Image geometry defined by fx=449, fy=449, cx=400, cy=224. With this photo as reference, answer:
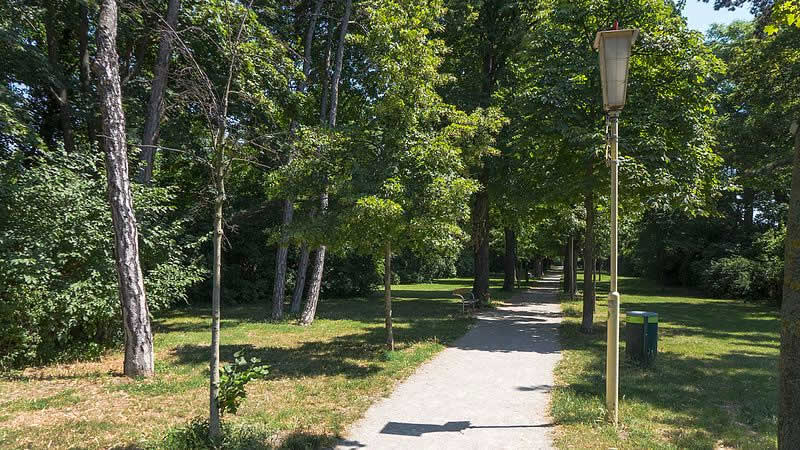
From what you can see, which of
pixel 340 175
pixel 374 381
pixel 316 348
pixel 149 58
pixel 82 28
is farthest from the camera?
pixel 149 58

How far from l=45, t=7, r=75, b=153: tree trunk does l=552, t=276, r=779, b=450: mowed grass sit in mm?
13712

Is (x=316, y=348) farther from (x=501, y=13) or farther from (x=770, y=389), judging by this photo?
(x=501, y=13)

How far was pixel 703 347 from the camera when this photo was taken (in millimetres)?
10758

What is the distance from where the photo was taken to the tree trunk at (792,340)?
11.0 feet

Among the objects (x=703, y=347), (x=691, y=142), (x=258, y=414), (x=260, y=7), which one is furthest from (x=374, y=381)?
(x=260, y=7)

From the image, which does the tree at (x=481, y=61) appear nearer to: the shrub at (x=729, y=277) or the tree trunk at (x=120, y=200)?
the tree trunk at (x=120, y=200)

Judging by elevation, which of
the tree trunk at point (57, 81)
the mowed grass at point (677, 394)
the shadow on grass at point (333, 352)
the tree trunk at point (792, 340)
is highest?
the tree trunk at point (57, 81)

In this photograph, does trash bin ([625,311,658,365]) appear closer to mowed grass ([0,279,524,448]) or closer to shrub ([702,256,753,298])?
mowed grass ([0,279,524,448])

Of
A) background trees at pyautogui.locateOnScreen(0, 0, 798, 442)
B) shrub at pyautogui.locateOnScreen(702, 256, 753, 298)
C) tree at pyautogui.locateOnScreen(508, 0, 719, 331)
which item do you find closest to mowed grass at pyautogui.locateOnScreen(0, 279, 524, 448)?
background trees at pyautogui.locateOnScreen(0, 0, 798, 442)

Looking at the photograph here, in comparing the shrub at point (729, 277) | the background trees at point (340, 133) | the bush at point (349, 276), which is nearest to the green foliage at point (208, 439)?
the background trees at point (340, 133)

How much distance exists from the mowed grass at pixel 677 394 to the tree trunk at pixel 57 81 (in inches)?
540

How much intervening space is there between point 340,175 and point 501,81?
1059 centimetres

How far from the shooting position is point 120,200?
716 cm

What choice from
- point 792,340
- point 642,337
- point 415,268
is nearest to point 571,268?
point 415,268
